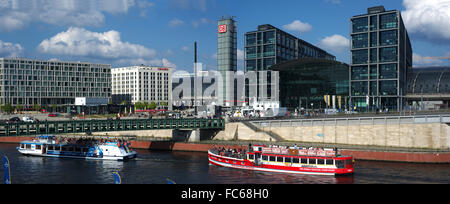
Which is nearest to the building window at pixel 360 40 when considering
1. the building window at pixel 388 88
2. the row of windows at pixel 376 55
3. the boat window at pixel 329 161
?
the row of windows at pixel 376 55

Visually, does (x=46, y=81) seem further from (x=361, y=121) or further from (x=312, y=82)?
(x=361, y=121)

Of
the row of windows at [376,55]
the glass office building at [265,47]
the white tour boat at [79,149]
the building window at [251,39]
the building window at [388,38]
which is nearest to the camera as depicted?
the white tour boat at [79,149]

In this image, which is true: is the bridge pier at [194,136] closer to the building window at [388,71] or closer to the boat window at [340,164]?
the boat window at [340,164]

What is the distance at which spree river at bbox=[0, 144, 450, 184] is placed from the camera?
46969mm

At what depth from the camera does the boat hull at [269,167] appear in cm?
4997

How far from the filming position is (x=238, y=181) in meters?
47.3

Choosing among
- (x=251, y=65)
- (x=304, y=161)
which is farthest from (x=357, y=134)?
(x=251, y=65)

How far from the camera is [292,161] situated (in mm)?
52000

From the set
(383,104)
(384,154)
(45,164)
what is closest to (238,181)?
(384,154)

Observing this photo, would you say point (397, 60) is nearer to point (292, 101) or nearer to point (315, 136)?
point (292, 101)

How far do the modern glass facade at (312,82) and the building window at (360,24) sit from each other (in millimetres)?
12871

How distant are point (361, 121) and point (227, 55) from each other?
95154 mm

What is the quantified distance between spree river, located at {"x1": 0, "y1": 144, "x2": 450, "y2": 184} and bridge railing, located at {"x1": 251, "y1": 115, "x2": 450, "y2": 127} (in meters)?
9.85
